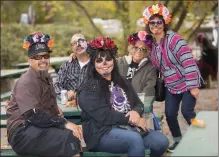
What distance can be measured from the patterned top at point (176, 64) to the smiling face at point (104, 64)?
104 centimetres

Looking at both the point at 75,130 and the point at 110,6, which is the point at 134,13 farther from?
the point at 75,130

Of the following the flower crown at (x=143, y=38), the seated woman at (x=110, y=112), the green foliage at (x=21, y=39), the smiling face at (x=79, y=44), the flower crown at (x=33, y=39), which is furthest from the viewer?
the green foliage at (x=21, y=39)

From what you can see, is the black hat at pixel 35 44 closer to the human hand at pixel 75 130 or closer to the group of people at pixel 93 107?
the group of people at pixel 93 107

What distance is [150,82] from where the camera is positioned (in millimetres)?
5957

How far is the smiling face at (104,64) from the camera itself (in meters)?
→ 4.64

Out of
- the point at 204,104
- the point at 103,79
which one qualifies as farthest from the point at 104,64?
the point at 204,104

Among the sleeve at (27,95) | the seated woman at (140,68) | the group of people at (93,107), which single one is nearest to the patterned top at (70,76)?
the seated woman at (140,68)

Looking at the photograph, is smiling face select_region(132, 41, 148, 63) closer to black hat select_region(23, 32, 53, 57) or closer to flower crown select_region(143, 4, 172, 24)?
flower crown select_region(143, 4, 172, 24)

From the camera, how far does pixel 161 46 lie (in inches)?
218

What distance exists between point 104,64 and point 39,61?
62 centimetres

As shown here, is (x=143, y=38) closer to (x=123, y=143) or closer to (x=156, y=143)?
(x=156, y=143)

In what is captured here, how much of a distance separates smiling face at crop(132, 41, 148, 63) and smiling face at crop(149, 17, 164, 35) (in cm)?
37

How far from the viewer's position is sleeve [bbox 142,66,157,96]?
233 inches

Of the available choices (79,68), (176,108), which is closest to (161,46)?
(176,108)
